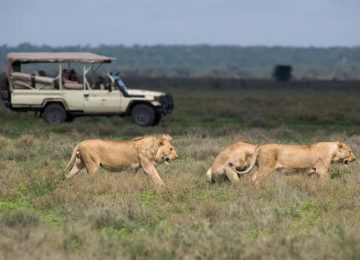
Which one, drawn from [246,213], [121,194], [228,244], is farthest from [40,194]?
[228,244]

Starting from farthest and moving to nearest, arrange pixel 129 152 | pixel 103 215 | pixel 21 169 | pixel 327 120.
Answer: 1. pixel 327 120
2. pixel 21 169
3. pixel 129 152
4. pixel 103 215

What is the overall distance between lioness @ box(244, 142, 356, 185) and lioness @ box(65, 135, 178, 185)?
1.40 metres

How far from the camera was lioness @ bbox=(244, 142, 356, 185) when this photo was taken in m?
10.0

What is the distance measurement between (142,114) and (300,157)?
42.5ft

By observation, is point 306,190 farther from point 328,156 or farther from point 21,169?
point 21,169

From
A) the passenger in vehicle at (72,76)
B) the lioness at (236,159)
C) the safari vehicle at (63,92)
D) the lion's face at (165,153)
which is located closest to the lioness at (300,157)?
the lioness at (236,159)

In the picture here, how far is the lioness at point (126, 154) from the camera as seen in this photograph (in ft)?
33.4

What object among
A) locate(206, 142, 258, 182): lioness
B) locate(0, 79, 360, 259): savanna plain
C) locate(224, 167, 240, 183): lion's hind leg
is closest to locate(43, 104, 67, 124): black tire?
locate(0, 79, 360, 259): savanna plain

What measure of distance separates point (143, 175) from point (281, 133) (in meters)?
10.3

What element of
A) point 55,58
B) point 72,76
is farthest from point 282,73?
point 55,58

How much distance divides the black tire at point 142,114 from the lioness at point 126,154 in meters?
12.1

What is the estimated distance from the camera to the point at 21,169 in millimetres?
11914

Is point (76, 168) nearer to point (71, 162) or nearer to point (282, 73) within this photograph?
point (71, 162)

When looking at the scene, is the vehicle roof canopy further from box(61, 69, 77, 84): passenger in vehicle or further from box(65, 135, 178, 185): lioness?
box(65, 135, 178, 185): lioness
